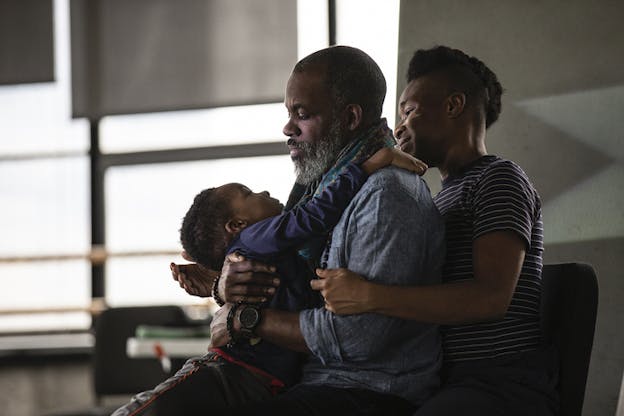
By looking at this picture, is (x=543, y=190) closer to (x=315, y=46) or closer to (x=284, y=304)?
(x=284, y=304)

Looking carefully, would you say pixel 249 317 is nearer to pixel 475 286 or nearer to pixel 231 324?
pixel 231 324

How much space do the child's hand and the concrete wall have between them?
44.2 inches

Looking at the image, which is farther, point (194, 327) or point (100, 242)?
point (100, 242)

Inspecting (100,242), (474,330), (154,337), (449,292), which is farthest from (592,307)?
(100,242)

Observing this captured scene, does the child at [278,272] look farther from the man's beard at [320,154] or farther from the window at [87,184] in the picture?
the window at [87,184]

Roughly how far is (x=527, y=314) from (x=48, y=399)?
4166mm

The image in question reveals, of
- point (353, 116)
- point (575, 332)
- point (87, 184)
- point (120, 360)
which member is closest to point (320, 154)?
point (353, 116)

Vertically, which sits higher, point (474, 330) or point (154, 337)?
point (474, 330)

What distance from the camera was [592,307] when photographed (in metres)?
1.52

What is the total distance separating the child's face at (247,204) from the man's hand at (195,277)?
0.90 ft

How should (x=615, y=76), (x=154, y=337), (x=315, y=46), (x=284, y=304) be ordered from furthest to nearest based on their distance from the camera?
(x=315, y=46), (x=154, y=337), (x=615, y=76), (x=284, y=304)

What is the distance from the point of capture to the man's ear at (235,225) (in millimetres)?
1622

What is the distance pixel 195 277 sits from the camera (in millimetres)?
1847

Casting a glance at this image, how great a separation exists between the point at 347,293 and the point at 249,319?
239mm
